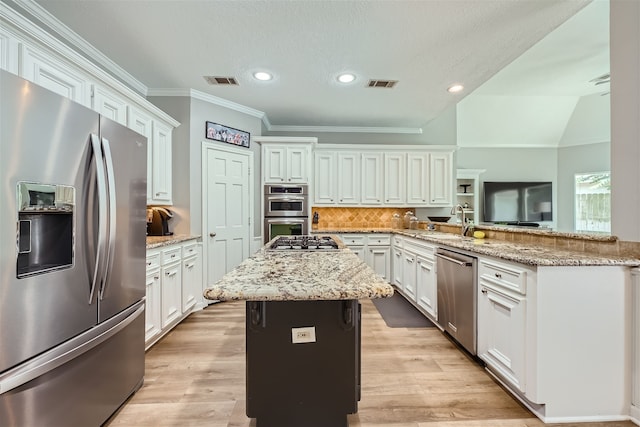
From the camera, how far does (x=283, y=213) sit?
4.51 meters

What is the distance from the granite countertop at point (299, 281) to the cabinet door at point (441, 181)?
385 centimetres

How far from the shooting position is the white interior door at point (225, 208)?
3.81 metres

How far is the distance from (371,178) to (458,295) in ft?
9.43

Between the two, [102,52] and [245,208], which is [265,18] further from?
[245,208]

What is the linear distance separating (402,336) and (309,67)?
2856 mm

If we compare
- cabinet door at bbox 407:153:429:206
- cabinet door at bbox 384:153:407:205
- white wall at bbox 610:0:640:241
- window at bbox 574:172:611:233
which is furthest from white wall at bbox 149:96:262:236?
window at bbox 574:172:611:233

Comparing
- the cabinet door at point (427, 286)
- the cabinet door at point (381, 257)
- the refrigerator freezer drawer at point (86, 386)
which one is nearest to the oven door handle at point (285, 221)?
the cabinet door at point (381, 257)

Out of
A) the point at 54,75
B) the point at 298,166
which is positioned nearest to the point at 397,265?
the point at 298,166

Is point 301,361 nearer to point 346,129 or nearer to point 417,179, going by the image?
point 417,179

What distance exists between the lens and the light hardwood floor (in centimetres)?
173

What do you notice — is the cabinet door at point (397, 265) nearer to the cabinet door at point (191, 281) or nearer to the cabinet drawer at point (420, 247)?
the cabinet drawer at point (420, 247)

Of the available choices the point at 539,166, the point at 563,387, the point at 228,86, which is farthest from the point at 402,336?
the point at 539,166

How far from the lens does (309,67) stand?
3035mm

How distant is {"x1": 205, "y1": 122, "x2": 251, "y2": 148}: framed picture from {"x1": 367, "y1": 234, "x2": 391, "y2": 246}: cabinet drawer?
236cm
